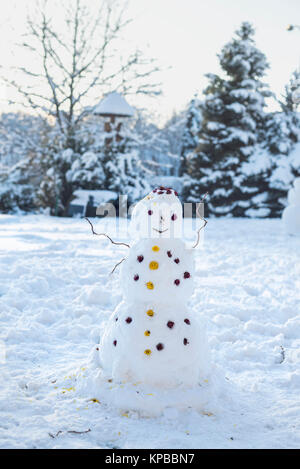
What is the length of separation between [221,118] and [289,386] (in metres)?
16.6

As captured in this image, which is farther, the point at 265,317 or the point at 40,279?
the point at 40,279

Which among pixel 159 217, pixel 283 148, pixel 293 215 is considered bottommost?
pixel 293 215

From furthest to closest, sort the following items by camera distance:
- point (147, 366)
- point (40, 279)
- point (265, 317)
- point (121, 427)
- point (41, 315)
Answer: point (40, 279) → point (265, 317) → point (41, 315) → point (147, 366) → point (121, 427)

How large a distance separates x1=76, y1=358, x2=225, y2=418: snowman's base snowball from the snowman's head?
1036 millimetres

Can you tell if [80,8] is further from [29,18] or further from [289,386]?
[289,386]

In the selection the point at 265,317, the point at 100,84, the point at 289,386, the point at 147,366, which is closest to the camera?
the point at 147,366

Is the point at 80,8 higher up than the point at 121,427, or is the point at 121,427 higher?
the point at 80,8

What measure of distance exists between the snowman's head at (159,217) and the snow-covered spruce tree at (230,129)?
50.7 feet

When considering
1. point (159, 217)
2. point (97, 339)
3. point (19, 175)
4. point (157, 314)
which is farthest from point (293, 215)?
point (19, 175)

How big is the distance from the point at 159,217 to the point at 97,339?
6.02 feet

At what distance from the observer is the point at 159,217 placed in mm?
2984

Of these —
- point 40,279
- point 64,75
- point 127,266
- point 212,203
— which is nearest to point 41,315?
point 40,279

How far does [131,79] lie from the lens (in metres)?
20.5

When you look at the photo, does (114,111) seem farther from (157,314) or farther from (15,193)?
(157,314)
